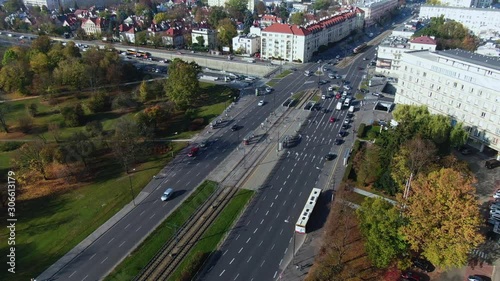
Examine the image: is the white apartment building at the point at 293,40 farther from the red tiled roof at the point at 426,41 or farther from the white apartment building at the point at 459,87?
the white apartment building at the point at 459,87

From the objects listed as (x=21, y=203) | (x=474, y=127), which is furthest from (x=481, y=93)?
(x=21, y=203)

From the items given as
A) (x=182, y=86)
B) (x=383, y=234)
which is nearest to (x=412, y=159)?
(x=383, y=234)

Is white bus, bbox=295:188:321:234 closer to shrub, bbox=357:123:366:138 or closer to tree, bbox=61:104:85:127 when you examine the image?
shrub, bbox=357:123:366:138

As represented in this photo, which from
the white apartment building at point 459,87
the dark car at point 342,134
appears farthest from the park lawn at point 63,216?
the white apartment building at point 459,87

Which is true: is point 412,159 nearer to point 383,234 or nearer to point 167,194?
point 383,234

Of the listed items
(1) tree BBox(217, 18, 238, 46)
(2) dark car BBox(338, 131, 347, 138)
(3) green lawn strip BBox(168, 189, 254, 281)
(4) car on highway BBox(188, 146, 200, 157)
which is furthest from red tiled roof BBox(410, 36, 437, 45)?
(3) green lawn strip BBox(168, 189, 254, 281)

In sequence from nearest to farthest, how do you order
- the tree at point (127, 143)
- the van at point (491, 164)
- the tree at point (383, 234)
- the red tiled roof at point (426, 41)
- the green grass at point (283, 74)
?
the tree at point (383, 234), the van at point (491, 164), the tree at point (127, 143), the red tiled roof at point (426, 41), the green grass at point (283, 74)
